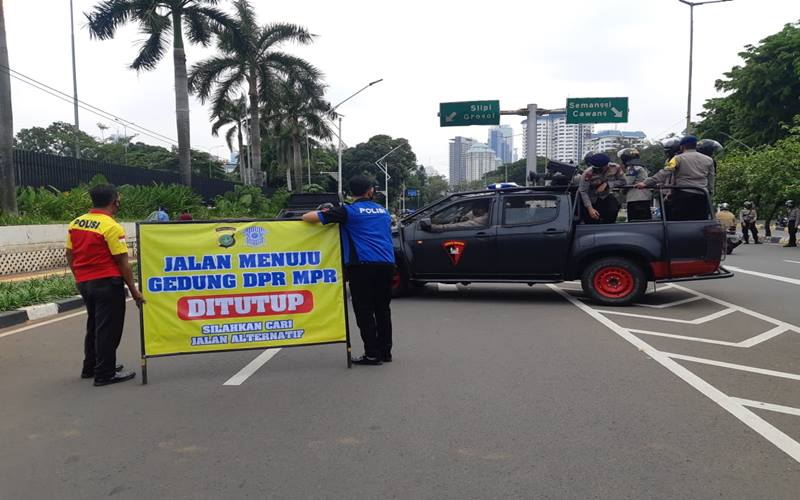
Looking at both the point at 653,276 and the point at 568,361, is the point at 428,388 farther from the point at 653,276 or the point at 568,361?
the point at 653,276

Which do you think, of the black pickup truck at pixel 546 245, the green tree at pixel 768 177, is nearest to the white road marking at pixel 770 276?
the black pickup truck at pixel 546 245

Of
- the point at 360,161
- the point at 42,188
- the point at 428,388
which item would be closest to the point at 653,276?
the point at 428,388

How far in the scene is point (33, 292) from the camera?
348 inches

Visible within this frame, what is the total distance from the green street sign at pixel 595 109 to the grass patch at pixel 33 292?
20.9 metres

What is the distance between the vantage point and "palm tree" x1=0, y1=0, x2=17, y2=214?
13398 mm

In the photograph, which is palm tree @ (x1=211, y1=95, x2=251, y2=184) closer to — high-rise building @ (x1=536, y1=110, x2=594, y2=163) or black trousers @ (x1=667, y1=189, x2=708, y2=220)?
black trousers @ (x1=667, y1=189, x2=708, y2=220)

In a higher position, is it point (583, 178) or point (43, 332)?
point (583, 178)

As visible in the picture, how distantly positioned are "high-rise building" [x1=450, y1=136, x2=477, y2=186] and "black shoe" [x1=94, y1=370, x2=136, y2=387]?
141236 millimetres

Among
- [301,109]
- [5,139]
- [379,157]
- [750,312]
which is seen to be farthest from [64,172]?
[379,157]

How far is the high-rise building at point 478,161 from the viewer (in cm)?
14025

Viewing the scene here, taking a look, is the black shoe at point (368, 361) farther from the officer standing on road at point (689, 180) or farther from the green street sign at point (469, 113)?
the green street sign at point (469, 113)

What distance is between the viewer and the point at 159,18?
20.7m

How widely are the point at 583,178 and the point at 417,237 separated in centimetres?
264

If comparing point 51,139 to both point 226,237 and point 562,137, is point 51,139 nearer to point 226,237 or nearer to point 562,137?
point 562,137
